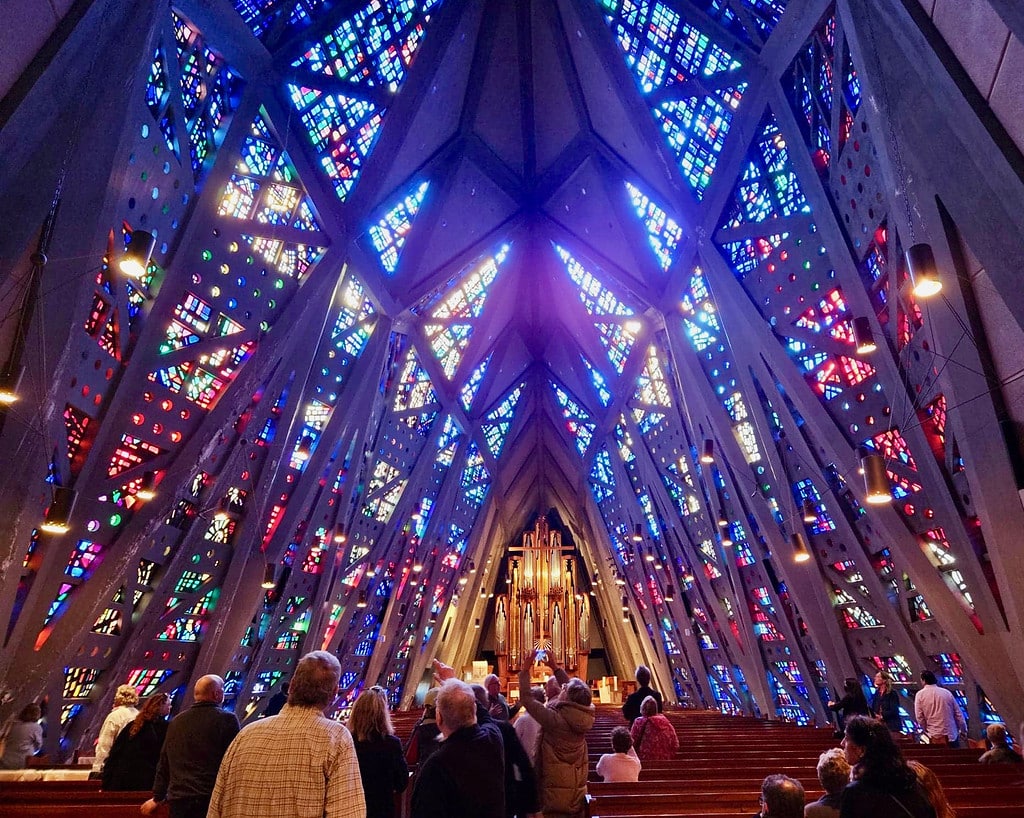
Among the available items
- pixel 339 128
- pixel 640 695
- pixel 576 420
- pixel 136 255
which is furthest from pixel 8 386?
pixel 576 420

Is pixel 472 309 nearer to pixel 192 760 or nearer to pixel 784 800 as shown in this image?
pixel 192 760

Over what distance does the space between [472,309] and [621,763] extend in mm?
14740

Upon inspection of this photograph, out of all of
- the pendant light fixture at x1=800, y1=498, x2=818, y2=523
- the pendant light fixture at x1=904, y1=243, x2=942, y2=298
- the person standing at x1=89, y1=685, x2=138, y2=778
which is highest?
the pendant light fixture at x1=800, y1=498, x2=818, y2=523

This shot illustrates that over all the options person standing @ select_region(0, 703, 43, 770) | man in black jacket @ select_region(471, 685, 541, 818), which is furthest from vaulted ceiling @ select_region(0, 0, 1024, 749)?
man in black jacket @ select_region(471, 685, 541, 818)

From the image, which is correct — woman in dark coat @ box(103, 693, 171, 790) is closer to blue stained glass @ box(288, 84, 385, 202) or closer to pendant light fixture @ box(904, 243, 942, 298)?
pendant light fixture @ box(904, 243, 942, 298)

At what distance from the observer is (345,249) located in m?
11.8

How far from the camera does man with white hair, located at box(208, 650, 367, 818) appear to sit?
7.69 feet

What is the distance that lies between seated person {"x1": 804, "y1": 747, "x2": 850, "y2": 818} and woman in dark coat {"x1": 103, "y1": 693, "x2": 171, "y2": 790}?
4014 mm

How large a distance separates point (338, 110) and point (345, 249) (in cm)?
228

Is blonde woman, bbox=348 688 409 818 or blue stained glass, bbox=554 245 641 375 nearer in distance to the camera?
blonde woman, bbox=348 688 409 818

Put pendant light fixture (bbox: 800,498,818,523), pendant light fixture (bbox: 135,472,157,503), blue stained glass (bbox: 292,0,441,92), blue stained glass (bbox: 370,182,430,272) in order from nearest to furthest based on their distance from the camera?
1. pendant light fixture (bbox: 135,472,157,503)
2. blue stained glass (bbox: 292,0,441,92)
3. pendant light fixture (bbox: 800,498,818,523)
4. blue stained glass (bbox: 370,182,430,272)

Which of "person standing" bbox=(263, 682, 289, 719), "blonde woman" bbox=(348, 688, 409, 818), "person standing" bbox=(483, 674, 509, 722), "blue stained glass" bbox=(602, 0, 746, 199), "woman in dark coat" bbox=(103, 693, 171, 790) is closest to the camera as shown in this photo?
"blonde woman" bbox=(348, 688, 409, 818)

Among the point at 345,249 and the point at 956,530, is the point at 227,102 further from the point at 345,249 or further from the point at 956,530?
the point at 956,530

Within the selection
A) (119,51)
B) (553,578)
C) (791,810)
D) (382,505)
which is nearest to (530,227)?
(382,505)
